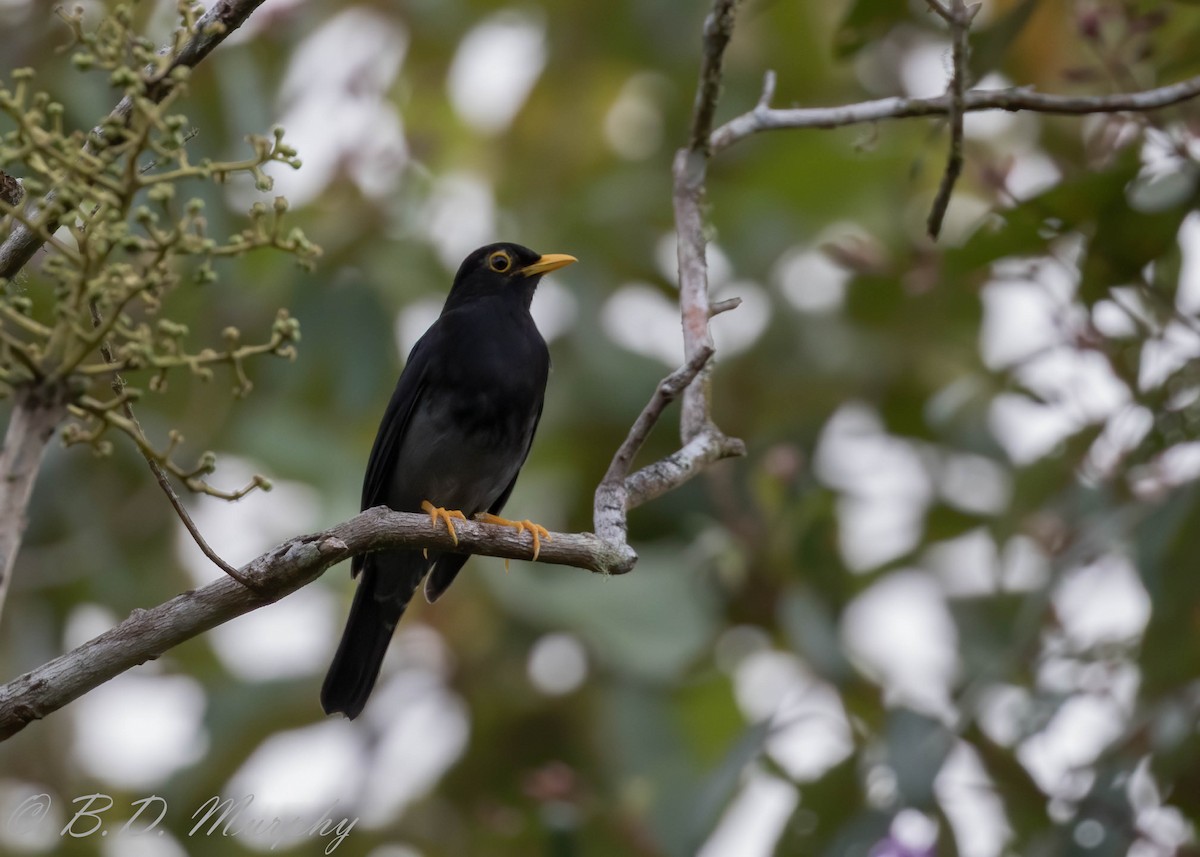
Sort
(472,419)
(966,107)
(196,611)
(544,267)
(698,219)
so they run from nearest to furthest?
1. (196,611)
2. (966,107)
3. (698,219)
4. (472,419)
5. (544,267)

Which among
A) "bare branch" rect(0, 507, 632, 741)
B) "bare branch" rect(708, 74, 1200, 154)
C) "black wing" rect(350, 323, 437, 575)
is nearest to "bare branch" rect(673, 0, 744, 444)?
"bare branch" rect(708, 74, 1200, 154)

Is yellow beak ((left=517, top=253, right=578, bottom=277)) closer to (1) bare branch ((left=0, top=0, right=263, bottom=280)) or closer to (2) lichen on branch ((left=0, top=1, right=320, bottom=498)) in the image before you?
(1) bare branch ((left=0, top=0, right=263, bottom=280))

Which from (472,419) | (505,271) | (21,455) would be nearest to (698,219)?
(472,419)

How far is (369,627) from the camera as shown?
18.2ft

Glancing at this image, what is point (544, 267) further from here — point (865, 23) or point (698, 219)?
point (698, 219)

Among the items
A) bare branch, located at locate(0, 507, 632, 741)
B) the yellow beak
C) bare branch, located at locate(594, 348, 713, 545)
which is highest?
the yellow beak

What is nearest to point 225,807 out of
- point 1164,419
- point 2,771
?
point 2,771

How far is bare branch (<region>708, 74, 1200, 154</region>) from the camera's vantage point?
3.64 meters

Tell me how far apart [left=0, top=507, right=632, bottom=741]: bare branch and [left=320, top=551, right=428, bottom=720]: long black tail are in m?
2.45

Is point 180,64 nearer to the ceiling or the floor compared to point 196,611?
nearer to the ceiling

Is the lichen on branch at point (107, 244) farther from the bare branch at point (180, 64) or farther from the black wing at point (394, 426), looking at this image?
the black wing at point (394, 426)

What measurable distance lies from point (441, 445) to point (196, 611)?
2.70m

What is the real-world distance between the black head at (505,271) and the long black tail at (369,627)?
48.1 inches

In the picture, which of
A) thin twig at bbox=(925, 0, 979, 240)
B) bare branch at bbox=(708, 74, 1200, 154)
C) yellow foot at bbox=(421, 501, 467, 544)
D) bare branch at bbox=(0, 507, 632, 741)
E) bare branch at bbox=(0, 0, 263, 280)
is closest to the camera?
bare branch at bbox=(0, 0, 263, 280)
